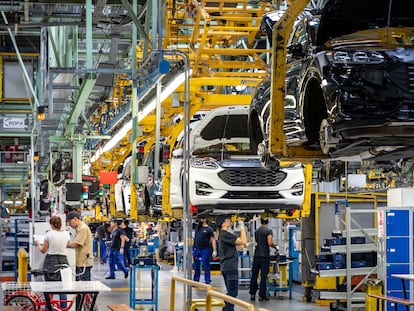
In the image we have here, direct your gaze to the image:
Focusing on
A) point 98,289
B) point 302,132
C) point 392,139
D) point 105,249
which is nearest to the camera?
point 392,139

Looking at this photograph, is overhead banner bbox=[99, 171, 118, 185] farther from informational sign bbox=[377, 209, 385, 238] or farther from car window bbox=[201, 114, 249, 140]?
informational sign bbox=[377, 209, 385, 238]

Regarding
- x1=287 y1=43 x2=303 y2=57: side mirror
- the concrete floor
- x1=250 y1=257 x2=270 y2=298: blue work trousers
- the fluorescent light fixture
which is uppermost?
the fluorescent light fixture

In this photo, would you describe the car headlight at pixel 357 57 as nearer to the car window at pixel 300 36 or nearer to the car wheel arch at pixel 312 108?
the car wheel arch at pixel 312 108

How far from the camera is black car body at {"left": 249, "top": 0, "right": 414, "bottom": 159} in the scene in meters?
7.25

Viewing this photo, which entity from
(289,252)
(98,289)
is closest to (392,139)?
(98,289)

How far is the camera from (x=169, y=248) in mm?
30156

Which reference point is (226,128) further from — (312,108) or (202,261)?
(202,261)

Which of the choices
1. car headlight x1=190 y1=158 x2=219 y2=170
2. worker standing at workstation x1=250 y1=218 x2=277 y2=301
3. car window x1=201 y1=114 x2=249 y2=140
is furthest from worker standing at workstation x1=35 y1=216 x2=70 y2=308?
worker standing at workstation x1=250 y1=218 x2=277 y2=301

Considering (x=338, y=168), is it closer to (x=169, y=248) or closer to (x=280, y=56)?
(x=280, y=56)

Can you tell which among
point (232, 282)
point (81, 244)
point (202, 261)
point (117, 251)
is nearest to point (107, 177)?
point (202, 261)

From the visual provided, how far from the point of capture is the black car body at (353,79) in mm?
7246

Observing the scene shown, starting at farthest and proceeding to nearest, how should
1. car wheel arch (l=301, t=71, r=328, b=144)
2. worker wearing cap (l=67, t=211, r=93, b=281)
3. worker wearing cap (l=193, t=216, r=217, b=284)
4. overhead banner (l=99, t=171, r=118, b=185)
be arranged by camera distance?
worker wearing cap (l=193, t=216, r=217, b=284), overhead banner (l=99, t=171, r=118, b=185), worker wearing cap (l=67, t=211, r=93, b=281), car wheel arch (l=301, t=71, r=328, b=144)

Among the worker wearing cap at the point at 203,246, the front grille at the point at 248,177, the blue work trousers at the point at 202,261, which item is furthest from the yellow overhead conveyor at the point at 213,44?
the worker wearing cap at the point at 203,246

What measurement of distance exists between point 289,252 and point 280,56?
13063 mm
